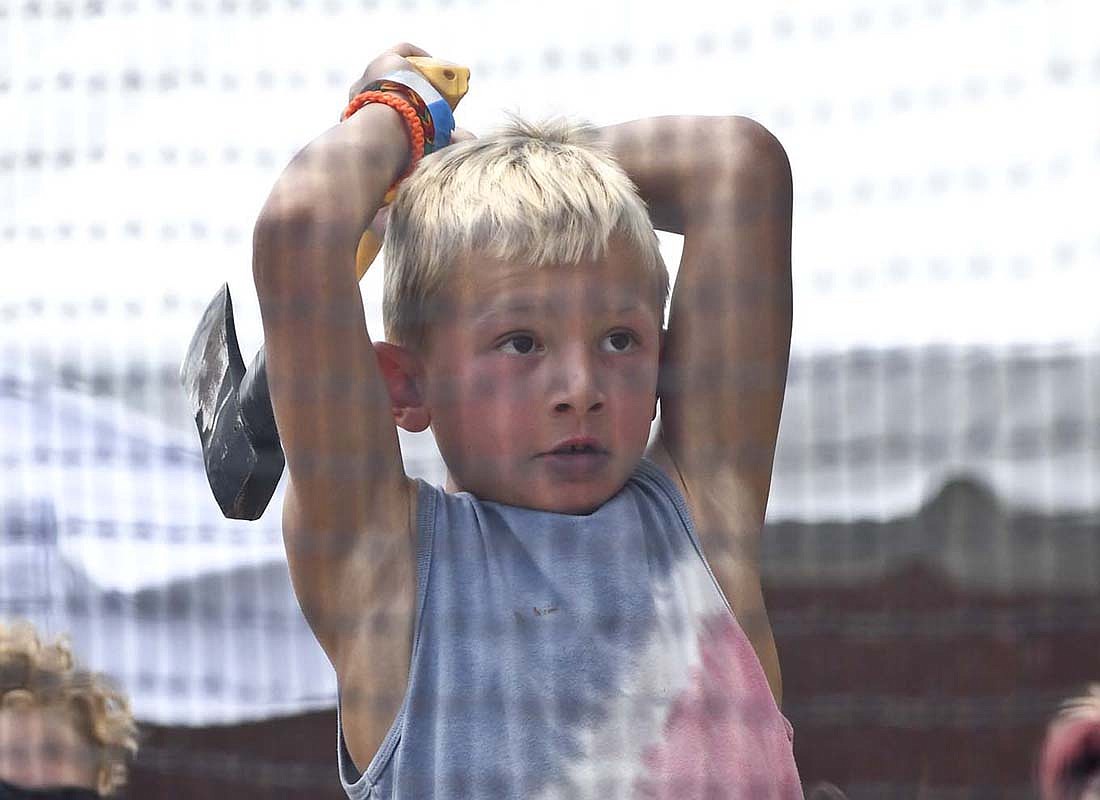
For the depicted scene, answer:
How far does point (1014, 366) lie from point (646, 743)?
2.37 ft

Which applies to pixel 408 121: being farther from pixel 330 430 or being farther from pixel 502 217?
pixel 330 430

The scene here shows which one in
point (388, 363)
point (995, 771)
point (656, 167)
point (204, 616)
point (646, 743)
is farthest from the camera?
point (995, 771)

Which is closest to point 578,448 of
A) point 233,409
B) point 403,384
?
point 403,384

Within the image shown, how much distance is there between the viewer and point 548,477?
1340mm

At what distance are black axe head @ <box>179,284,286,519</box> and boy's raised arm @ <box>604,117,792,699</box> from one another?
0.33 meters

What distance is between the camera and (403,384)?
1.41 m

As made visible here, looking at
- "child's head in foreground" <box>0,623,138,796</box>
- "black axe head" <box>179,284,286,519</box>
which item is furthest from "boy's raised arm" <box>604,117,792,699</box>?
"child's head in foreground" <box>0,623,138,796</box>

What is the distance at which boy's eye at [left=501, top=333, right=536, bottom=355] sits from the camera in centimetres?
133

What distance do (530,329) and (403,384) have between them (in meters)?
0.14

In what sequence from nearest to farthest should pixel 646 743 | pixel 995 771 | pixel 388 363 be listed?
pixel 646 743 → pixel 388 363 → pixel 995 771

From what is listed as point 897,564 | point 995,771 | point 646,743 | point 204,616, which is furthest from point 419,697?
Result: point 995,771

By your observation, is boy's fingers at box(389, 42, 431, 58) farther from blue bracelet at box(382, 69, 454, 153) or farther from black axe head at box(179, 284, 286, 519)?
black axe head at box(179, 284, 286, 519)

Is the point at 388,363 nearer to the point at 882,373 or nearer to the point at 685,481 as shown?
the point at 685,481

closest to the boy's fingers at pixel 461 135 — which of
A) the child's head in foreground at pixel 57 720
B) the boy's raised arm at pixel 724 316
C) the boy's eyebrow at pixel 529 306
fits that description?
the boy's raised arm at pixel 724 316
